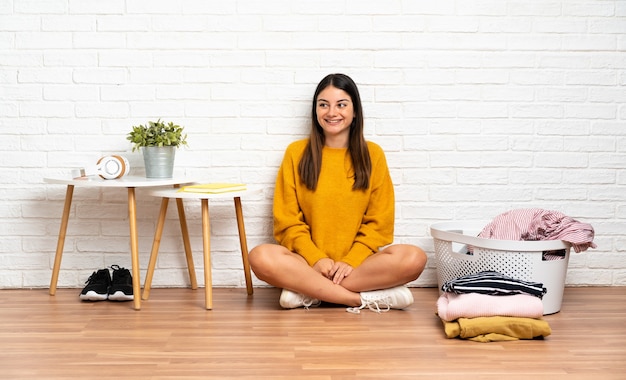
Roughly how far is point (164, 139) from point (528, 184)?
5.71 ft

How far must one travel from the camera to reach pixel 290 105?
11.1 ft

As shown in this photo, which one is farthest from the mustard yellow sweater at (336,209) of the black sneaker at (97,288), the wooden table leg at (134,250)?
the black sneaker at (97,288)

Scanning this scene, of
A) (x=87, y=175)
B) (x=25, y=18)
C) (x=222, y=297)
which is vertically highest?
(x=25, y=18)

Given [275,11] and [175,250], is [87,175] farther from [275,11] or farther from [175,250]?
[275,11]

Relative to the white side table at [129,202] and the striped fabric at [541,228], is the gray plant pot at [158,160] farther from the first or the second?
the striped fabric at [541,228]

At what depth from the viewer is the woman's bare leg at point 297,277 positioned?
2.96m

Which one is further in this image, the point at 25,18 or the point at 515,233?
the point at 25,18

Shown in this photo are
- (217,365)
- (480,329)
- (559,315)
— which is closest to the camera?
(217,365)

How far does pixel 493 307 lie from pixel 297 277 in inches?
32.6

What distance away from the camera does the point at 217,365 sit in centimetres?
221

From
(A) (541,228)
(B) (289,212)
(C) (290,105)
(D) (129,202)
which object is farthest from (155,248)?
(A) (541,228)

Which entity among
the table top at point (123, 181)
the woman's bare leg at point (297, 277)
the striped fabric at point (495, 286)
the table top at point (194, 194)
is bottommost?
the woman's bare leg at point (297, 277)

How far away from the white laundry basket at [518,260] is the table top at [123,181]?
119 centimetres

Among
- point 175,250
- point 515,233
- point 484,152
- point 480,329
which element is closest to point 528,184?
point 484,152
